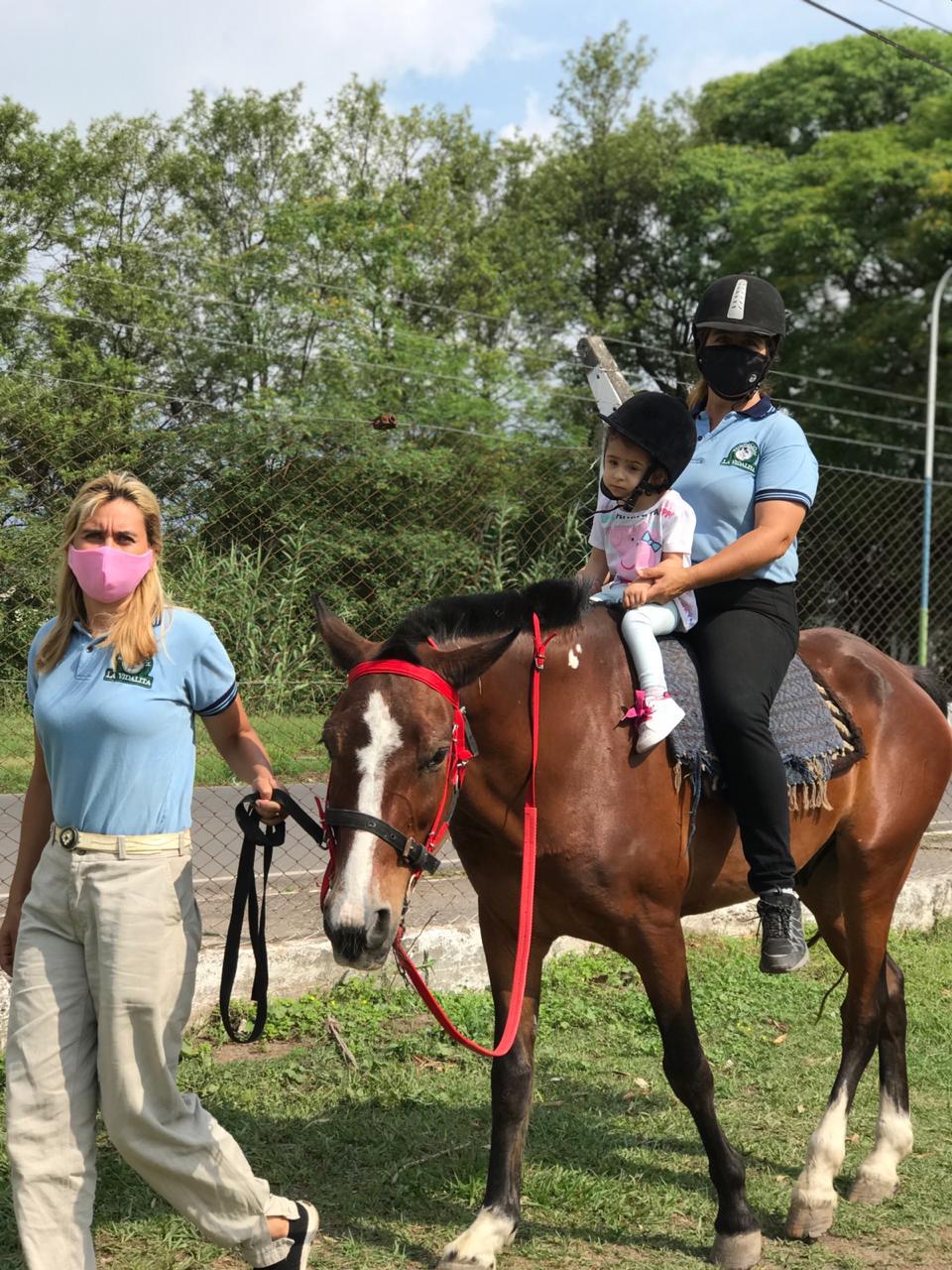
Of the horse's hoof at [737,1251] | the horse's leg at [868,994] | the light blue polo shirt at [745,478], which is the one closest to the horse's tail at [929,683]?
the horse's leg at [868,994]

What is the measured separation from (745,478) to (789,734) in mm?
883

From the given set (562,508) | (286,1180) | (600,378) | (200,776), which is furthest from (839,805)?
(200,776)

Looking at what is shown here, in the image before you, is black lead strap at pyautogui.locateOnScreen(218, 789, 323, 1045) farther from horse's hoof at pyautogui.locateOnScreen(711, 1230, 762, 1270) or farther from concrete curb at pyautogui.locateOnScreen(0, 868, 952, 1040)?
horse's hoof at pyautogui.locateOnScreen(711, 1230, 762, 1270)

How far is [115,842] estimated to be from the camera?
3053 millimetres

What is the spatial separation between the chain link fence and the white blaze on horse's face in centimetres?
315

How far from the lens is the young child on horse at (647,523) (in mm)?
3768

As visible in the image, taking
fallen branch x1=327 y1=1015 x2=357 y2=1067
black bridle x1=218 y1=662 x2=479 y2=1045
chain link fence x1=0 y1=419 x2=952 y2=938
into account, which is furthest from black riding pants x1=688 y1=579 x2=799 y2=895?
chain link fence x1=0 y1=419 x2=952 y2=938

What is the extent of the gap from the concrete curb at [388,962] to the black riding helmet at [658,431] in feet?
9.05

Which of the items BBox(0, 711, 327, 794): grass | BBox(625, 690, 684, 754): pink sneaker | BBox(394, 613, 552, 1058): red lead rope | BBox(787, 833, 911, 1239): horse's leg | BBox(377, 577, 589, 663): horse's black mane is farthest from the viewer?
BBox(0, 711, 327, 794): grass

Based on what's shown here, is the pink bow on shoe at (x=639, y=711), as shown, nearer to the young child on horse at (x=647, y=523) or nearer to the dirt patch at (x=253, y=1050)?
the young child on horse at (x=647, y=523)

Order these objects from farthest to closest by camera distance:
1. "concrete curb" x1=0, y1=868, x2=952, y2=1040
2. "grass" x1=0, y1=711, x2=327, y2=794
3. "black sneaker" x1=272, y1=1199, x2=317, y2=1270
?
"grass" x1=0, y1=711, x2=327, y2=794
"concrete curb" x1=0, y1=868, x2=952, y2=1040
"black sneaker" x1=272, y1=1199, x2=317, y2=1270

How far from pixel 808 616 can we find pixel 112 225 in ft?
73.0

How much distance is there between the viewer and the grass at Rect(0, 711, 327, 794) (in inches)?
259

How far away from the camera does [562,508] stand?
7664 mm
